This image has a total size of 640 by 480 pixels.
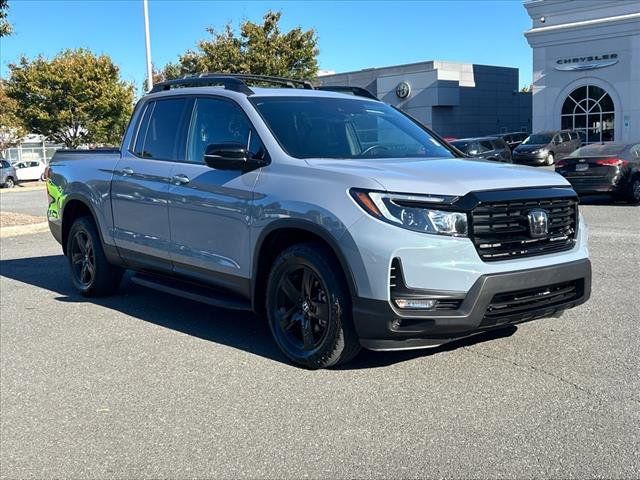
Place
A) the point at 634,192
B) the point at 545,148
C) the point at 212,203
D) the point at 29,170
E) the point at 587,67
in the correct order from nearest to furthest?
the point at 212,203 < the point at 634,192 < the point at 545,148 < the point at 587,67 < the point at 29,170

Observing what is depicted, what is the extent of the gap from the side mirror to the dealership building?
4744 centimetres

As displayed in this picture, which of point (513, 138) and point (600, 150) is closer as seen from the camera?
point (600, 150)

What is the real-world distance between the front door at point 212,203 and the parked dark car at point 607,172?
11749 mm

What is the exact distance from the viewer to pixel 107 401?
4.58 meters

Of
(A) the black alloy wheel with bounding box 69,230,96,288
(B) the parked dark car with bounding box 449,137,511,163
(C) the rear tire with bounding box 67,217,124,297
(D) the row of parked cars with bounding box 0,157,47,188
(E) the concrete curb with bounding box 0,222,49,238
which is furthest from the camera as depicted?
(D) the row of parked cars with bounding box 0,157,47,188

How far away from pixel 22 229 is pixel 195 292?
919 centimetres

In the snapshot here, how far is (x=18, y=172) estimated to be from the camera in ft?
128

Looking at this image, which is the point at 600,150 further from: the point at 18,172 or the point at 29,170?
the point at 29,170

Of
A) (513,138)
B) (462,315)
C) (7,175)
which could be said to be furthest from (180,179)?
(513,138)

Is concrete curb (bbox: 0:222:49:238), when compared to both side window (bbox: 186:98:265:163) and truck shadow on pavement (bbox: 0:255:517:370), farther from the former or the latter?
side window (bbox: 186:98:265:163)

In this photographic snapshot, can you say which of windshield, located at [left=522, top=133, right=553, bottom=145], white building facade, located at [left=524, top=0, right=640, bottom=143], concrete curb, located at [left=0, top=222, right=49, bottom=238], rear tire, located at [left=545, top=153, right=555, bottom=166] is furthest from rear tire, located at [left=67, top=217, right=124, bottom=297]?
white building facade, located at [left=524, top=0, right=640, bottom=143]

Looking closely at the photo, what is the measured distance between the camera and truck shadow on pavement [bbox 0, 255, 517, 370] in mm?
5230

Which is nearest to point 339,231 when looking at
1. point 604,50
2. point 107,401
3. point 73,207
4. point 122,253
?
point 107,401

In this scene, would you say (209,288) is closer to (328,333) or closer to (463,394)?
(328,333)
